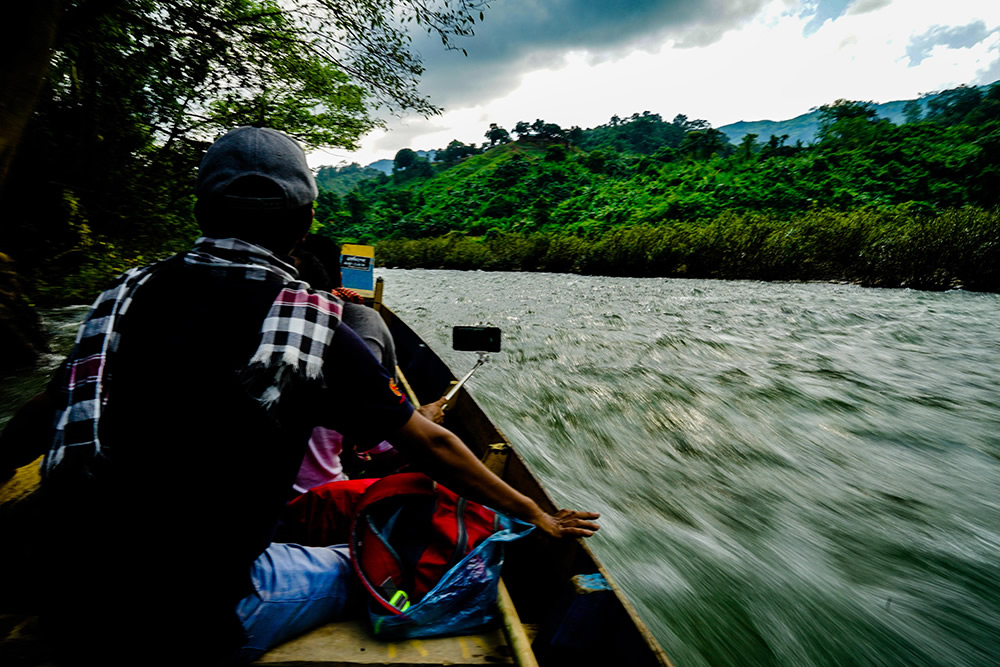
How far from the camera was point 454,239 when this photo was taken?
147 ft

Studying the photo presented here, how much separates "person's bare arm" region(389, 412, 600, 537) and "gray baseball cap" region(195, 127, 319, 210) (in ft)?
2.14

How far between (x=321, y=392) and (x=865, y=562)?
4031 mm

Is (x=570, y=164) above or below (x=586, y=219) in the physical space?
above

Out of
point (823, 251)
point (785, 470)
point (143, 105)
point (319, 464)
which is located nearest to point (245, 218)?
point (319, 464)

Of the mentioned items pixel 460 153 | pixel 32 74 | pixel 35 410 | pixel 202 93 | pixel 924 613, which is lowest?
pixel 924 613

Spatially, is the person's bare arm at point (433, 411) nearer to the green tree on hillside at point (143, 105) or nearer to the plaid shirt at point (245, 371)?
the plaid shirt at point (245, 371)

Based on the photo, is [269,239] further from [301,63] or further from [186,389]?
[301,63]

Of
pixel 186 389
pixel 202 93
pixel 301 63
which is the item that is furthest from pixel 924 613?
pixel 202 93

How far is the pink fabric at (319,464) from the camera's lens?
2209 millimetres

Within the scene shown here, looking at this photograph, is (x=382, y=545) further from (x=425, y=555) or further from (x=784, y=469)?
(x=784, y=469)

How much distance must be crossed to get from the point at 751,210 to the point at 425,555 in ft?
124

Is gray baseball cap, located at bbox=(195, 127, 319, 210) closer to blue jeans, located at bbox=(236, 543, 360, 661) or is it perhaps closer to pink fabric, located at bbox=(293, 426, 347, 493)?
blue jeans, located at bbox=(236, 543, 360, 661)

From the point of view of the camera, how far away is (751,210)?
33.6 metres

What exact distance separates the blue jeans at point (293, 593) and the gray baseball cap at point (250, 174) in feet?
3.25
